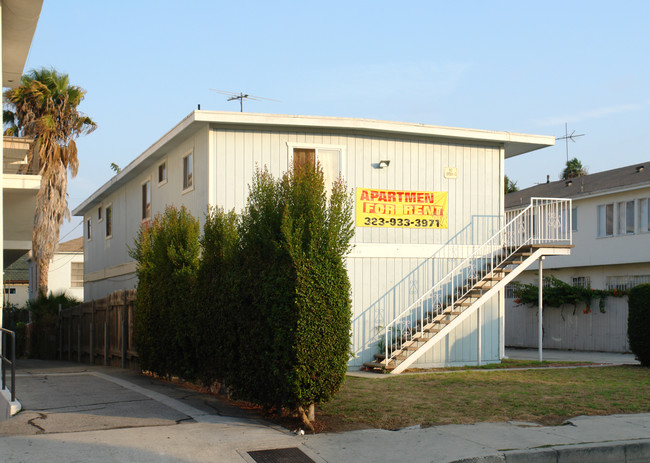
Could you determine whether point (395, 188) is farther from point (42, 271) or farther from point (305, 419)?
point (42, 271)

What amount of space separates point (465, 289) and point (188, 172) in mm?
7460

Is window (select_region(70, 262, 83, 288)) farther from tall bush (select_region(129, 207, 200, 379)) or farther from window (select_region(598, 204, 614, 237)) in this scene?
window (select_region(598, 204, 614, 237))

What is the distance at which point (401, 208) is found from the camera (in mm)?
16781

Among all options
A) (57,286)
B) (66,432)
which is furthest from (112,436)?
(57,286)

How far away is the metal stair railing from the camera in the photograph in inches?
640

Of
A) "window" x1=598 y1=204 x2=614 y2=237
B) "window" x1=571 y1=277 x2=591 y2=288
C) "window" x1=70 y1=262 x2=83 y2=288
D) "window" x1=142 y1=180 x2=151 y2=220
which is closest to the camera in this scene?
"window" x1=142 y1=180 x2=151 y2=220

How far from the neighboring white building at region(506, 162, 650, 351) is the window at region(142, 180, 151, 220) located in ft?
48.2

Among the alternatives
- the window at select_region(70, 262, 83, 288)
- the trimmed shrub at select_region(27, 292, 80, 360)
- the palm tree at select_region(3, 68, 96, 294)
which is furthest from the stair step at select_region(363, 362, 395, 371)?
the window at select_region(70, 262, 83, 288)

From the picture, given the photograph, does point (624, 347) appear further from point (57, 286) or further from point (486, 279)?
point (57, 286)

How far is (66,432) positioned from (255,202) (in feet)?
12.3

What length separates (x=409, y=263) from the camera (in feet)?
55.2

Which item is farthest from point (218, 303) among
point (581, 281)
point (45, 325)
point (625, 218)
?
point (581, 281)

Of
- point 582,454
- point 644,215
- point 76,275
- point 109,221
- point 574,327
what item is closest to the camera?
point 582,454

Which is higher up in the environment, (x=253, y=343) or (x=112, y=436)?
(x=253, y=343)
